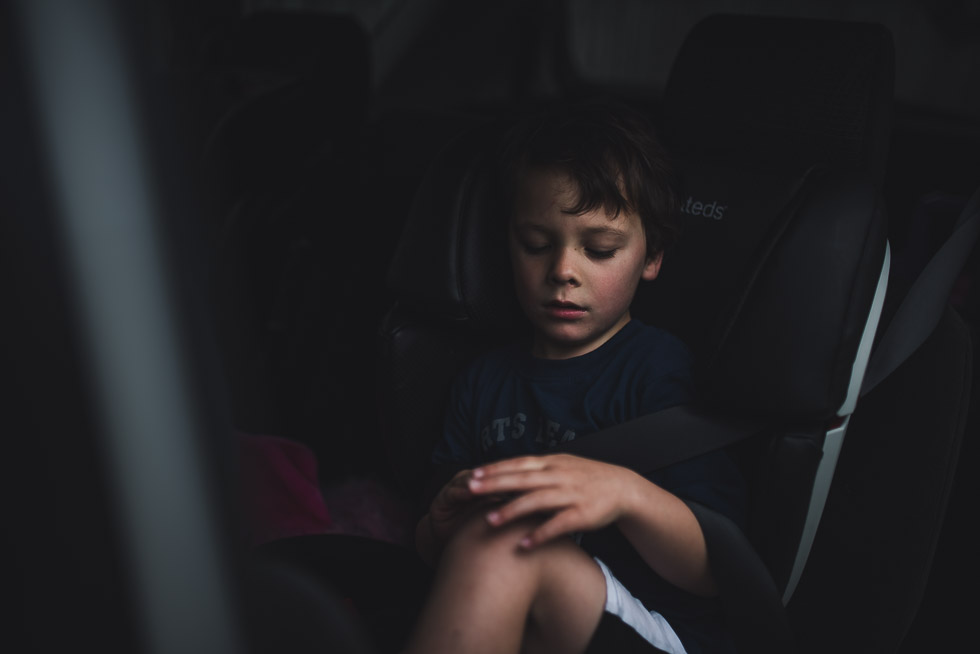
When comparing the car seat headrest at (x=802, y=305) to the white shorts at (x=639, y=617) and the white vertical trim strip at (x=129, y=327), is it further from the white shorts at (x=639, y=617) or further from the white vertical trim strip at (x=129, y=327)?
the white vertical trim strip at (x=129, y=327)

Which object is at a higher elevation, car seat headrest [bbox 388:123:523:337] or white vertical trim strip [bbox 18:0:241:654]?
white vertical trim strip [bbox 18:0:241:654]

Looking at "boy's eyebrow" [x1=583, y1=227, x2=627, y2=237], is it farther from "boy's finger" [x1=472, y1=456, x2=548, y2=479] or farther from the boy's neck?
"boy's finger" [x1=472, y1=456, x2=548, y2=479]

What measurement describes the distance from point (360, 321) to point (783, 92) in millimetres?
1451

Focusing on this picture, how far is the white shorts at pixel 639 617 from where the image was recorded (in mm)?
989

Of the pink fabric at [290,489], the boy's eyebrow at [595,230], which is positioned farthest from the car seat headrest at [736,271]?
the pink fabric at [290,489]

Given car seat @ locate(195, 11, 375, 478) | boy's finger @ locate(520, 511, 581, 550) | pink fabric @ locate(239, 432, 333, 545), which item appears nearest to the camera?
boy's finger @ locate(520, 511, 581, 550)

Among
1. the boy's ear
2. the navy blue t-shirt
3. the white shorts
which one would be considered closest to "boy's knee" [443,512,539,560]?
the white shorts

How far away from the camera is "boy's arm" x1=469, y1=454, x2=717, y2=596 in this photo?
35.4 inches

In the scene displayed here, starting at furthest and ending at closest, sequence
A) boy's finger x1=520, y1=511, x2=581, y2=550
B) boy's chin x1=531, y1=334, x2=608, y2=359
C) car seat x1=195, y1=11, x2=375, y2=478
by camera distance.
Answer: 1. car seat x1=195, y1=11, x2=375, y2=478
2. boy's chin x1=531, y1=334, x2=608, y2=359
3. boy's finger x1=520, y1=511, x2=581, y2=550

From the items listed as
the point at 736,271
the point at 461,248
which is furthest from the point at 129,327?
the point at 736,271

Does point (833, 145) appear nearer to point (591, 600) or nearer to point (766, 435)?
point (766, 435)

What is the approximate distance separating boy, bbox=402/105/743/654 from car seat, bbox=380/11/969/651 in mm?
66

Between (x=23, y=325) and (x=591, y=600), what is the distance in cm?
74

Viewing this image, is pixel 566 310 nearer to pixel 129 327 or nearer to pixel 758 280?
pixel 758 280
